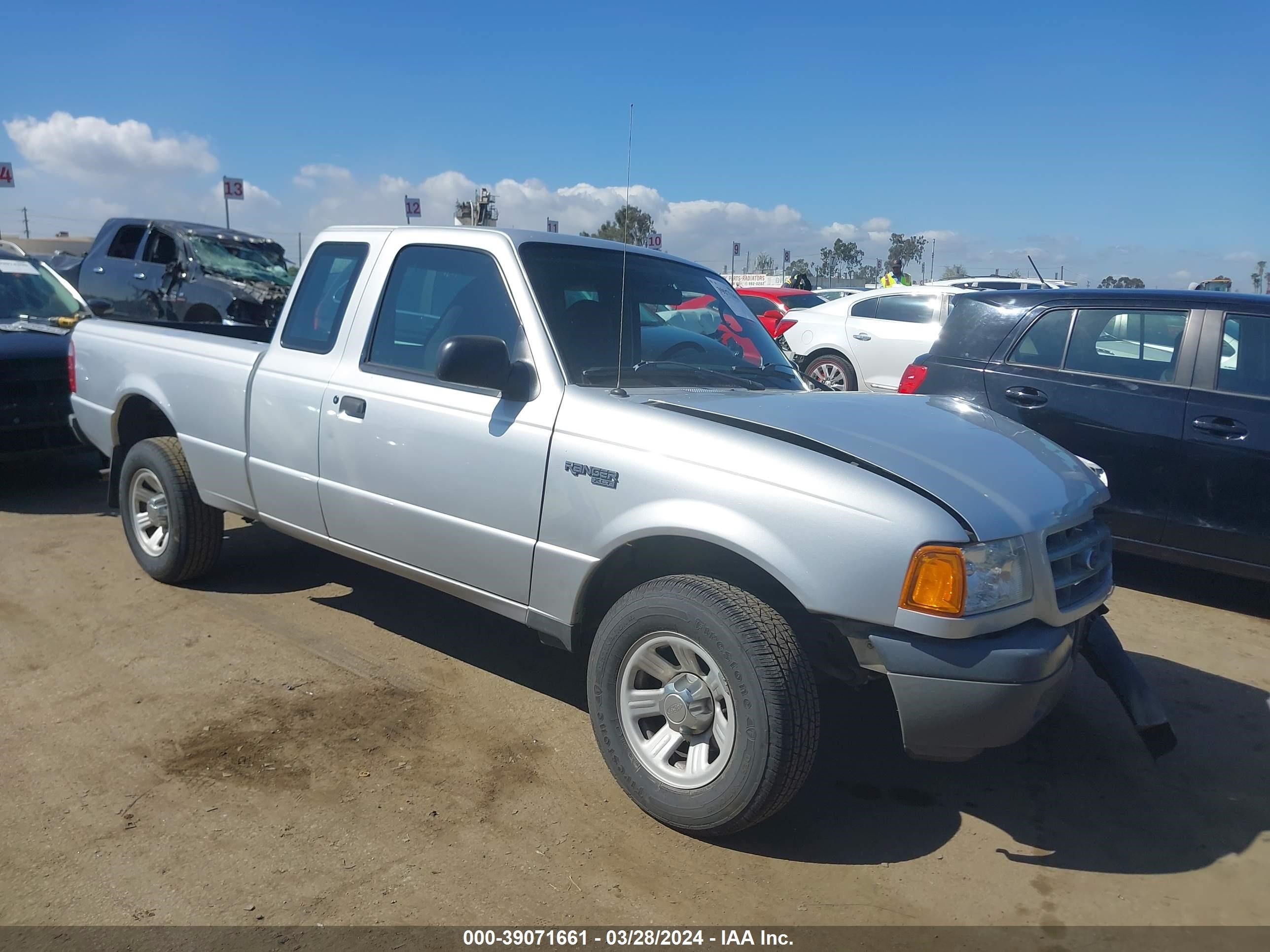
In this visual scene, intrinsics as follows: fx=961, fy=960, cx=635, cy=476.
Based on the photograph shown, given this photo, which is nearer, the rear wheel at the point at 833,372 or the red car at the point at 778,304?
the rear wheel at the point at 833,372

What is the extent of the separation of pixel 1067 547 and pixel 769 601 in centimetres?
95

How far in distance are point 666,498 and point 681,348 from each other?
3.76ft

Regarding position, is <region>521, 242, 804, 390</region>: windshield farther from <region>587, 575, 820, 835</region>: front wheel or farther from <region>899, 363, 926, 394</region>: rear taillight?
<region>899, 363, 926, 394</region>: rear taillight

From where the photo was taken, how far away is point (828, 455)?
291cm

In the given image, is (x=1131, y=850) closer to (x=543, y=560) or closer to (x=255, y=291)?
(x=543, y=560)

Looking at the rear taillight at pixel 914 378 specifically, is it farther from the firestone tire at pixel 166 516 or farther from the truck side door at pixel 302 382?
the firestone tire at pixel 166 516

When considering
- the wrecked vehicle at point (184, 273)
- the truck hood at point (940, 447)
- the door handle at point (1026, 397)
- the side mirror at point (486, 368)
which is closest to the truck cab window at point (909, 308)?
the door handle at point (1026, 397)

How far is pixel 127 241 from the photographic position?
42.4 ft

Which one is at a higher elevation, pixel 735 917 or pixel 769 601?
pixel 769 601

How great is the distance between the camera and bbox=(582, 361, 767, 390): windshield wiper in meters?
3.72

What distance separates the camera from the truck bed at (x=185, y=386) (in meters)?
4.64

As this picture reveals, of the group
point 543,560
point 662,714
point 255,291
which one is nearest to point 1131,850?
point 662,714

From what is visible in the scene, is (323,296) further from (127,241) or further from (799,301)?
(799,301)
